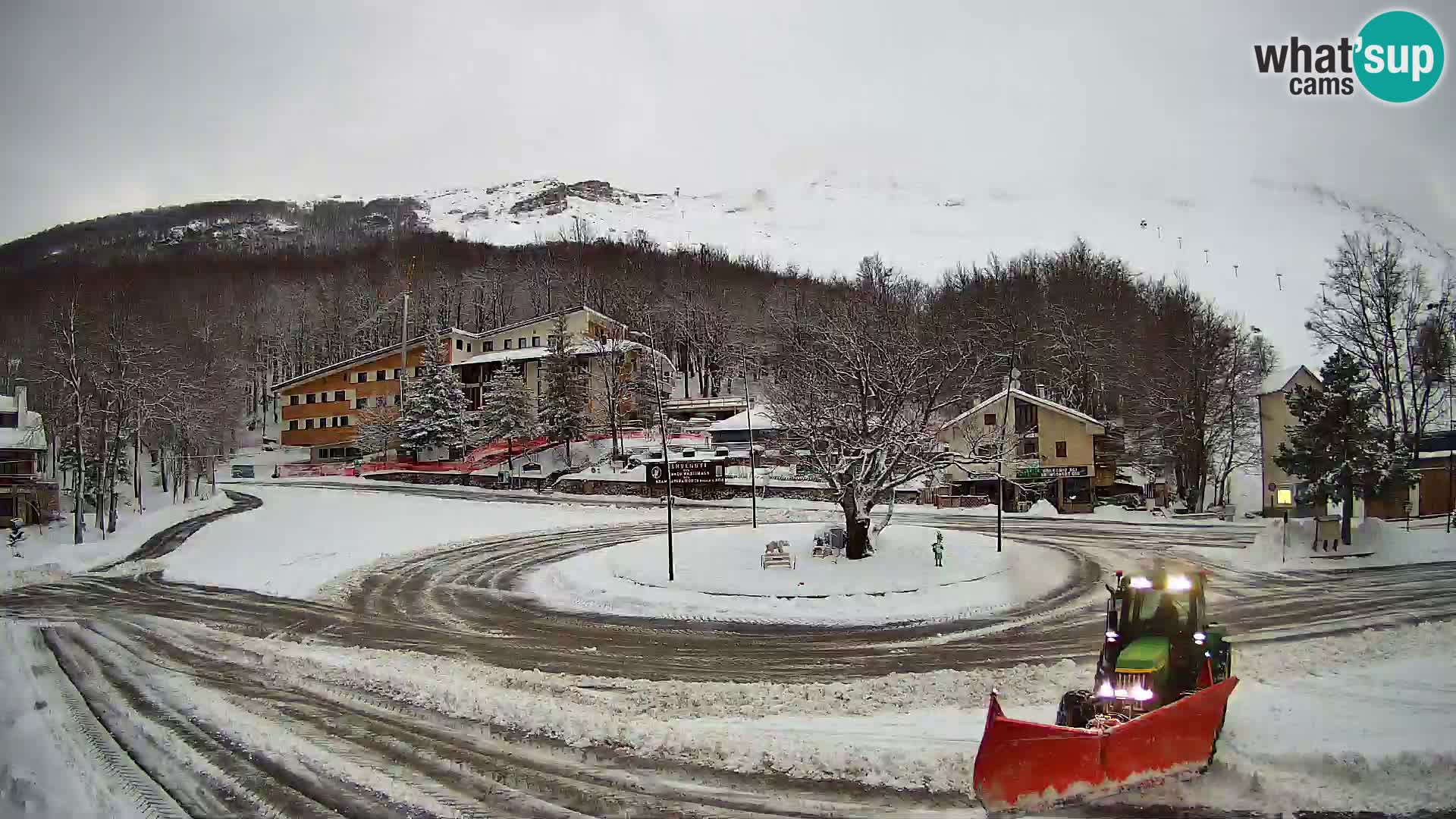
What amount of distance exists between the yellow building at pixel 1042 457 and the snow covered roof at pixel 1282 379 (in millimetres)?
8332

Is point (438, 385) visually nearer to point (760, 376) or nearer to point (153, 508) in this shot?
point (153, 508)

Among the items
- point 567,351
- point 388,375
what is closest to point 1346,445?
point 567,351

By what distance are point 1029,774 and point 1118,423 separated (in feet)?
180

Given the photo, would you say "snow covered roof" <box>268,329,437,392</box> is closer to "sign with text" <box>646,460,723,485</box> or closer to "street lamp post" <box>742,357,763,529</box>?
"street lamp post" <box>742,357,763,529</box>

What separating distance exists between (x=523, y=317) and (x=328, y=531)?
73.5 meters

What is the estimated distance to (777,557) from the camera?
70.1ft

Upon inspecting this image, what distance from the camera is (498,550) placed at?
29.3 metres

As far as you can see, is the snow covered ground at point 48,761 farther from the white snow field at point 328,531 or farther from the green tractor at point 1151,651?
the green tractor at point 1151,651

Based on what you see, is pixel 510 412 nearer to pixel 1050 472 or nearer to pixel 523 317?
pixel 1050 472

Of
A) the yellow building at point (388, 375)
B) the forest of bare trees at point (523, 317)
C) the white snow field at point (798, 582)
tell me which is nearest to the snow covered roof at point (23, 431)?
the forest of bare trees at point (523, 317)

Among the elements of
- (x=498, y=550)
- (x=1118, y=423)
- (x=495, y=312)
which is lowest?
(x=498, y=550)

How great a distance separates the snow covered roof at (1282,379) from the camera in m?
38.8

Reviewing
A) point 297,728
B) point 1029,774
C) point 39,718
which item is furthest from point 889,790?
point 39,718

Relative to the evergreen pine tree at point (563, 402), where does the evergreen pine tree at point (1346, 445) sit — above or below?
below
